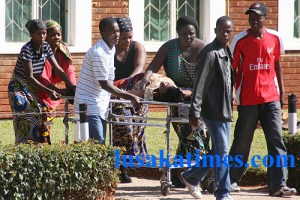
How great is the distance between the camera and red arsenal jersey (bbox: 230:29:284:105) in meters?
9.89

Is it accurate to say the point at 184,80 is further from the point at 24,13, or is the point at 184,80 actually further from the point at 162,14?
the point at 162,14

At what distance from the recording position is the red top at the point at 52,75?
10.5 meters

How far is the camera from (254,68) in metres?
9.89

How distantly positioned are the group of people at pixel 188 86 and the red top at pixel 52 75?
0.01 meters

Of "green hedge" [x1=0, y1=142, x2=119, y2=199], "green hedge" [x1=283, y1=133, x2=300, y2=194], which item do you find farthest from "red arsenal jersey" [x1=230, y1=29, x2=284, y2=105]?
"green hedge" [x1=0, y1=142, x2=119, y2=199]

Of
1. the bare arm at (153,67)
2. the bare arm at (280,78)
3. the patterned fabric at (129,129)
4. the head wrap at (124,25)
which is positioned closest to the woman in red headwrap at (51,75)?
the patterned fabric at (129,129)

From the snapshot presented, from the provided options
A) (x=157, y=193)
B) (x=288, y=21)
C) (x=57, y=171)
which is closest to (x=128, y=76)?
(x=157, y=193)

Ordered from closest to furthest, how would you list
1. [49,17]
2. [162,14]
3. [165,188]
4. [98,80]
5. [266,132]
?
[98,80] < [165,188] < [266,132] < [49,17] < [162,14]

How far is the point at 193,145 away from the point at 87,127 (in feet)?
4.48

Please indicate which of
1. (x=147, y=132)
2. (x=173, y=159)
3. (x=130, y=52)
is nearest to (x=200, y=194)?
(x=173, y=159)

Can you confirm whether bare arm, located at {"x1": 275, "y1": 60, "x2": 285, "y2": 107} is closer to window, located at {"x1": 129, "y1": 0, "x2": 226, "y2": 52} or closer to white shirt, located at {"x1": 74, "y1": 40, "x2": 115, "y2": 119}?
white shirt, located at {"x1": 74, "y1": 40, "x2": 115, "y2": 119}

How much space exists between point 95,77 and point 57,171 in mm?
1314

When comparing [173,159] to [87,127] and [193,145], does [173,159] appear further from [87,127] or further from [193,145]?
[87,127]

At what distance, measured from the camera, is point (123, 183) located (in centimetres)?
1081
